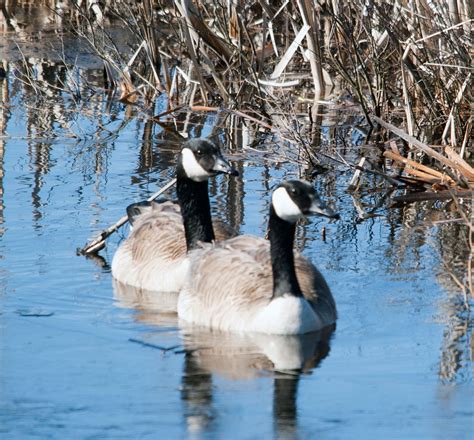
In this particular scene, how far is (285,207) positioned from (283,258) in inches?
13.2

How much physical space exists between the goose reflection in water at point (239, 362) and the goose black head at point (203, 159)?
3.66ft

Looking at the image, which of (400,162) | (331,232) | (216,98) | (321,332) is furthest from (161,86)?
(321,332)

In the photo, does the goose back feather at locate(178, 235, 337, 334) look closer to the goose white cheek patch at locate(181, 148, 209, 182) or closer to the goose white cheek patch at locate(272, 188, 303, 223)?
the goose white cheek patch at locate(272, 188, 303, 223)

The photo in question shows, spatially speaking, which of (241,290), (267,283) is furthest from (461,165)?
(241,290)

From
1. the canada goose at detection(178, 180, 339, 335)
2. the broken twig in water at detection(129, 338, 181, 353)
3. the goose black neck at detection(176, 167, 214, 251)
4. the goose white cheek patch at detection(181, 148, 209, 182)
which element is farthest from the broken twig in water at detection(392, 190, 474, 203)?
the broken twig in water at detection(129, 338, 181, 353)

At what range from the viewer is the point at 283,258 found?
799 centimetres

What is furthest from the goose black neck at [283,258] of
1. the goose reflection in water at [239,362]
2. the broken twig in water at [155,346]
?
the broken twig in water at [155,346]

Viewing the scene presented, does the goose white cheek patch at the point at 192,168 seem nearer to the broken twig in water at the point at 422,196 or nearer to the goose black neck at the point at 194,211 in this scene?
the goose black neck at the point at 194,211

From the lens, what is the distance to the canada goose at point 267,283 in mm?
7992

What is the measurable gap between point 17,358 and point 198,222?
2.24 metres

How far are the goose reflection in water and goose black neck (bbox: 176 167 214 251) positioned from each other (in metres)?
0.77

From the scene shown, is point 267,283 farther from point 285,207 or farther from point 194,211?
point 194,211

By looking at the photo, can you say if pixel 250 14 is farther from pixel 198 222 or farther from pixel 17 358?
pixel 17 358

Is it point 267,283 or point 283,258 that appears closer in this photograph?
point 283,258
